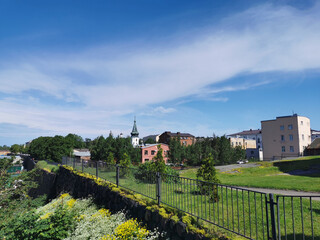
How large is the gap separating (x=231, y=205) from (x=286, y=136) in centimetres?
4151

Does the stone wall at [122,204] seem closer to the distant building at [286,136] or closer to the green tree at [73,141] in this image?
the distant building at [286,136]

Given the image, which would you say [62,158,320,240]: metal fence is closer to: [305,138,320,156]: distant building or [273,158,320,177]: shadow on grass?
[273,158,320,177]: shadow on grass

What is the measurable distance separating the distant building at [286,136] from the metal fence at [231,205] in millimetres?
36784

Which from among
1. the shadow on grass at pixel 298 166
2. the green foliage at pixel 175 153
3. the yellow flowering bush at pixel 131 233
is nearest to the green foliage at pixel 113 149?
the green foliage at pixel 175 153

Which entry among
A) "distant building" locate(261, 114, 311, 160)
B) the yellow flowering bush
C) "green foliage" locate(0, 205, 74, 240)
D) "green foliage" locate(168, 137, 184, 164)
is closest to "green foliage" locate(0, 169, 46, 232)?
"green foliage" locate(0, 205, 74, 240)

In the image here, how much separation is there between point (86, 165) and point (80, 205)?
445 cm

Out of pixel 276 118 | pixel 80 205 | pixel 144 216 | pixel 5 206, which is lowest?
pixel 5 206

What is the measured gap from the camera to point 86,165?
13.7m

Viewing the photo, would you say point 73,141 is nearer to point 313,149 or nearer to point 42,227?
point 313,149

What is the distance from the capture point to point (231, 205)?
21.7 feet

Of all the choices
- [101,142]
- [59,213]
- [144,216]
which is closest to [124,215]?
[144,216]

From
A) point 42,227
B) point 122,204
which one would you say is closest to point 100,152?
point 122,204

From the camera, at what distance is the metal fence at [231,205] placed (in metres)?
3.69

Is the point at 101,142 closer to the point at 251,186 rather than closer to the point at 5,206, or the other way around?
the point at 5,206
